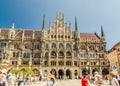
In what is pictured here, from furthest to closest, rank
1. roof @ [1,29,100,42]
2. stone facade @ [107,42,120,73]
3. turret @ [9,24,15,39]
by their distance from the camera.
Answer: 1. roof @ [1,29,100,42]
2. stone facade @ [107,42,120,73]
3. turret @ [9,24,15,39]


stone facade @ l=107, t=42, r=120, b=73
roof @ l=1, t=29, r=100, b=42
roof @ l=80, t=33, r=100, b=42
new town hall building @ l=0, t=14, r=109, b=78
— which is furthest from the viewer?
roof @ l=80, t=33, r=100, b=42

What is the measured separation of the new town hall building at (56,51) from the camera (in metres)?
60.0

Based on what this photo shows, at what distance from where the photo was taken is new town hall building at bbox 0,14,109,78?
6003 centimetres

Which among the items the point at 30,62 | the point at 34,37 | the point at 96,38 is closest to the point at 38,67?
the point at 30,62

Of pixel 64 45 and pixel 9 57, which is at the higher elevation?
pixel 64 45

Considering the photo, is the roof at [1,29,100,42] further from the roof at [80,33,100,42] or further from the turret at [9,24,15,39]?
the turret at [9,24,15,39]

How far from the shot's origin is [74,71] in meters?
60.2

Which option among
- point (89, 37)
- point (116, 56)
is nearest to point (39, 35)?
point (89, 37)

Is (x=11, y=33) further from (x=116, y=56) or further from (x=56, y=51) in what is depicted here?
(x=116, y=56)

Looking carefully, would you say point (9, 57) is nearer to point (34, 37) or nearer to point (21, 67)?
point (21, 67)

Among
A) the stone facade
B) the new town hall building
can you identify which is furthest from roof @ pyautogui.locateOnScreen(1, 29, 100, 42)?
the stone facade

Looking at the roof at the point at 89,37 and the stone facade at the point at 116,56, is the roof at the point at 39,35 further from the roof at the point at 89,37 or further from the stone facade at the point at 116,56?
the stone facade at the point at 116,56

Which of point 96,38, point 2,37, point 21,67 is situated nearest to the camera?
point 21,67

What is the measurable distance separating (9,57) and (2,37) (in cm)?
789
